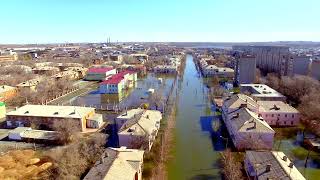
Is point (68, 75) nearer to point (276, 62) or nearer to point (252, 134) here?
point (252, 134)

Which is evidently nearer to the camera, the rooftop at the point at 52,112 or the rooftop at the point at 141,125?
the rooftop at the point at 141,125

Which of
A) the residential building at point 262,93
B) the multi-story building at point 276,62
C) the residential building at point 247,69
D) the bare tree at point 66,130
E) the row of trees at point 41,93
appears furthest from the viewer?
the multi-story building at point 276,62

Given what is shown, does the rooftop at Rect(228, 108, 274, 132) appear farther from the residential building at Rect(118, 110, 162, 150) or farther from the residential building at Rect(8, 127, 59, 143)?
the residential building at Rect(8, 127, 59, 143)

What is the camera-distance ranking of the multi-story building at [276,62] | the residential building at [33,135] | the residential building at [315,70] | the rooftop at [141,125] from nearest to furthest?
the rooftop at [141,125] < the residential building at [33,135] < the residential building at [315,70] < the multi-story building at [276,62]

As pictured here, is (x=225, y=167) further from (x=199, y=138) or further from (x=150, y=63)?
(x=150, y=63)

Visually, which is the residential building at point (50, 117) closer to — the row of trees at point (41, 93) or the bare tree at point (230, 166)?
the row of trees at point (41, 93)

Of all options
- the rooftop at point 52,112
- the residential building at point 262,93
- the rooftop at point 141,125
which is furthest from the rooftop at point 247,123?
the rooftop at point 52,112

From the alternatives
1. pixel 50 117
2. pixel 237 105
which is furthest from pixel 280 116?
pixel 50 117
